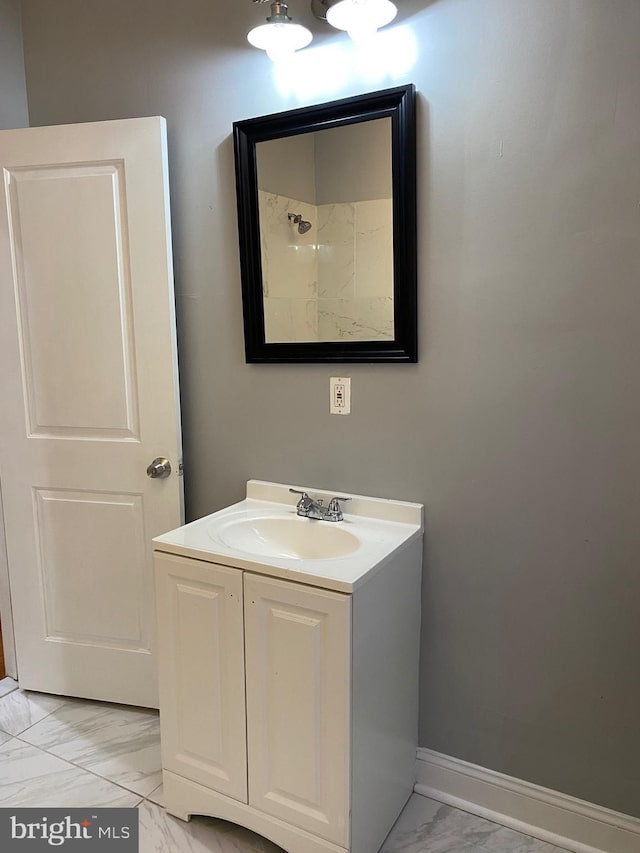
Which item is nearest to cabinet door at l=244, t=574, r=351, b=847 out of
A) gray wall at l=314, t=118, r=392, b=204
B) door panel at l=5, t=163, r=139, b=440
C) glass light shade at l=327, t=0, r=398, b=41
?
door panel at l=5, t=163, r=139, b=440

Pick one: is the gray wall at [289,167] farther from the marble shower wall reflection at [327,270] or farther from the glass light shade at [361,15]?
the glass light shade at [361,15]

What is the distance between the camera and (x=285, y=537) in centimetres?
184

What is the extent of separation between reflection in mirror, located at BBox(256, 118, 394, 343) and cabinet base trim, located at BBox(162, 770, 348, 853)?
129 cm

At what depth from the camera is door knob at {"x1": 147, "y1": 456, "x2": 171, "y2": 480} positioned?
2.05m

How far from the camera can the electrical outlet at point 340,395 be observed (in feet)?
5.99

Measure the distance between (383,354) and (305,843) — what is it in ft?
4.17

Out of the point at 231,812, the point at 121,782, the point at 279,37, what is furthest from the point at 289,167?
the point at 121,782

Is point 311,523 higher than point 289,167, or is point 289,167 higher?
point 289,167

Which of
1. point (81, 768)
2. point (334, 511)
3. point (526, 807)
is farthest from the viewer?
point (81, 768)

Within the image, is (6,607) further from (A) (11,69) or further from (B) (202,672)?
(A) (11,69)

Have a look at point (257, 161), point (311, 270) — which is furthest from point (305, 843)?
point (257, 161)

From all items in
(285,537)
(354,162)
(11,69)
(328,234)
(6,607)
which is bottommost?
(6,607)

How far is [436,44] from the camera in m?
1.57

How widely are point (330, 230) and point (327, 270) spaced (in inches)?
4.4
